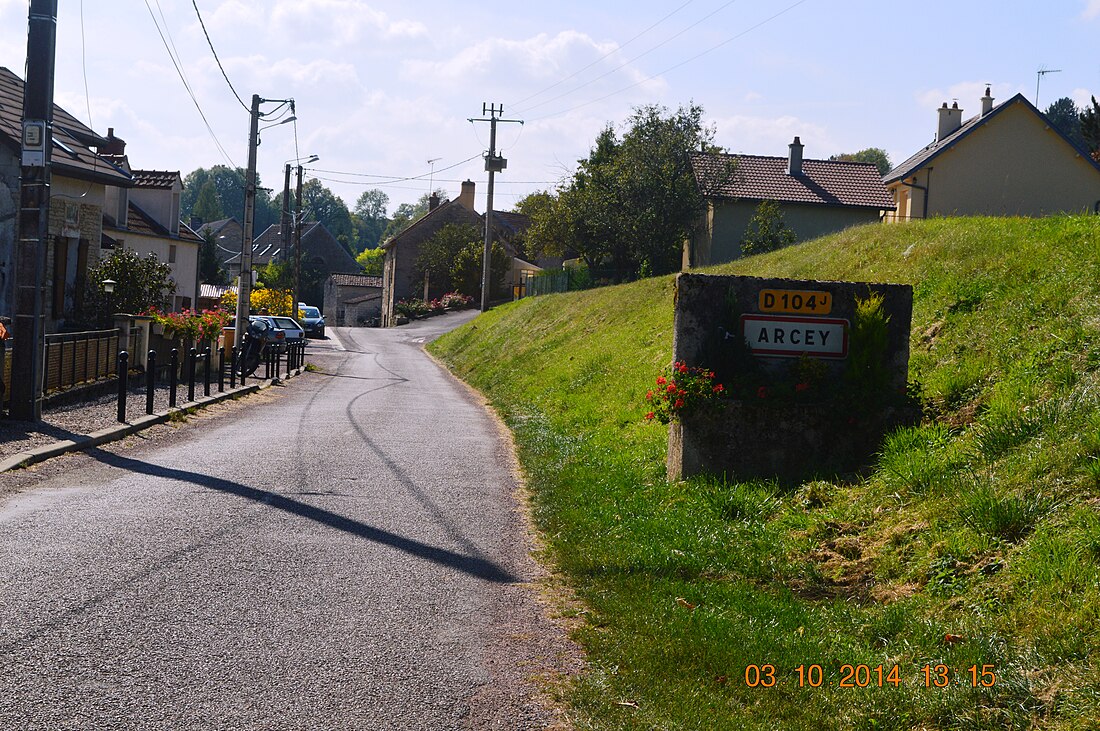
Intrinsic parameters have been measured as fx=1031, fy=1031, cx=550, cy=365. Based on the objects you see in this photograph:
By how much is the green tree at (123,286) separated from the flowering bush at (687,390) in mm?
18405

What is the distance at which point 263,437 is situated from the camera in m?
14.7

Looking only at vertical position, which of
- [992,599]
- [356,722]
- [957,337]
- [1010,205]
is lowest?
[356,722]

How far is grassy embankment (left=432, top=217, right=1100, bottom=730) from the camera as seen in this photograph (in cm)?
466

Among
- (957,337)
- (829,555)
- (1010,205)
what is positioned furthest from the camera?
(1010,205)

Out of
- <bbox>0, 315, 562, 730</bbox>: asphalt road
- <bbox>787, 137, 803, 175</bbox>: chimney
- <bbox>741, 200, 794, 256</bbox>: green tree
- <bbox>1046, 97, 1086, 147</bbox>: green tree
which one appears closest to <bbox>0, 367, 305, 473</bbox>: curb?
<bbox>0, 315, 562, 730</bbox>: asphalt road

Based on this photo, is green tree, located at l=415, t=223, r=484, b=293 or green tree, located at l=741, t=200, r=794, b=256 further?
green tree, located at l=415, t=223, r=484, b=293

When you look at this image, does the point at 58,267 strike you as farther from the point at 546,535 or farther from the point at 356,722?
the point at 356,722

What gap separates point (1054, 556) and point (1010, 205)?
38.9 metres

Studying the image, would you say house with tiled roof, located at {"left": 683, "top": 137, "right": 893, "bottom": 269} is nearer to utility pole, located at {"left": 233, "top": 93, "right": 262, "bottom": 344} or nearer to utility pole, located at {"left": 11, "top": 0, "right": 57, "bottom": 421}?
utility pole, located at {"left": 233, "top": 93, "right": 262, "bottom": 344}

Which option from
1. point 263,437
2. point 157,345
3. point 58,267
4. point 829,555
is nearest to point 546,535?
point 829,555

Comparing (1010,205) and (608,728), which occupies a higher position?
(1010,205)

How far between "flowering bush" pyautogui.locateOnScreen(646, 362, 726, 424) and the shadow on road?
2923mm

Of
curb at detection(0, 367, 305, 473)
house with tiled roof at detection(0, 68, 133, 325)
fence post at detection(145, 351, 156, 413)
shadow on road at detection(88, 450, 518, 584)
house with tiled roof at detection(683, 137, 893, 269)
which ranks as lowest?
shadow on road at detection(88, 450, 518, 584)

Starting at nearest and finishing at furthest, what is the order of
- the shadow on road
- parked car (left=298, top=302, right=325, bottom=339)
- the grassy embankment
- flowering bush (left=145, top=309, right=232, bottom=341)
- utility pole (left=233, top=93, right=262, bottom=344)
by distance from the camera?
the grassy embankment
the shadow on road
flowering bush (left=145, top=309, right=232, bottom=341)
utility pole (left=233, top=93, right=262, bottom=344)
parked car (left=298, top=302, right=325, bottom=339)
